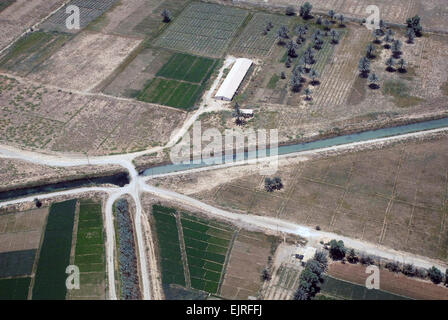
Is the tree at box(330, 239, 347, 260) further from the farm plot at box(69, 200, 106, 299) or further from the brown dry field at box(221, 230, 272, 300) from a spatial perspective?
the farm plot at box(69, 200, 106, 299)

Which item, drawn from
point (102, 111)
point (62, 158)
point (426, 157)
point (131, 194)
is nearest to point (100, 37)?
point (102, 111)

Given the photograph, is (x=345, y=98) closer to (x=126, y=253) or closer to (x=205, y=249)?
(x=205, y=249)

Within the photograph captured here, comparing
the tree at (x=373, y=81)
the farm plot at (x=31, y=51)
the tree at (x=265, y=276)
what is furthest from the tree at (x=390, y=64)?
the farm plot at (x=31, y=51)

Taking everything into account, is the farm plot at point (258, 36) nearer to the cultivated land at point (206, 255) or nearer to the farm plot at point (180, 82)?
the farm plot at point (180, 82)

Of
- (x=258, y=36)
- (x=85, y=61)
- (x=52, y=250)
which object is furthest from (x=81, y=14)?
(x=52, y=250)

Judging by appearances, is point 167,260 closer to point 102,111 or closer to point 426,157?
point 102,111

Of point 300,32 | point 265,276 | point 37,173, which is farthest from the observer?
point 300,32

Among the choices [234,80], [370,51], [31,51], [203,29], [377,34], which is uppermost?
[203,29]

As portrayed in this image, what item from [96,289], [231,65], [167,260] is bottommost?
[96,289]
